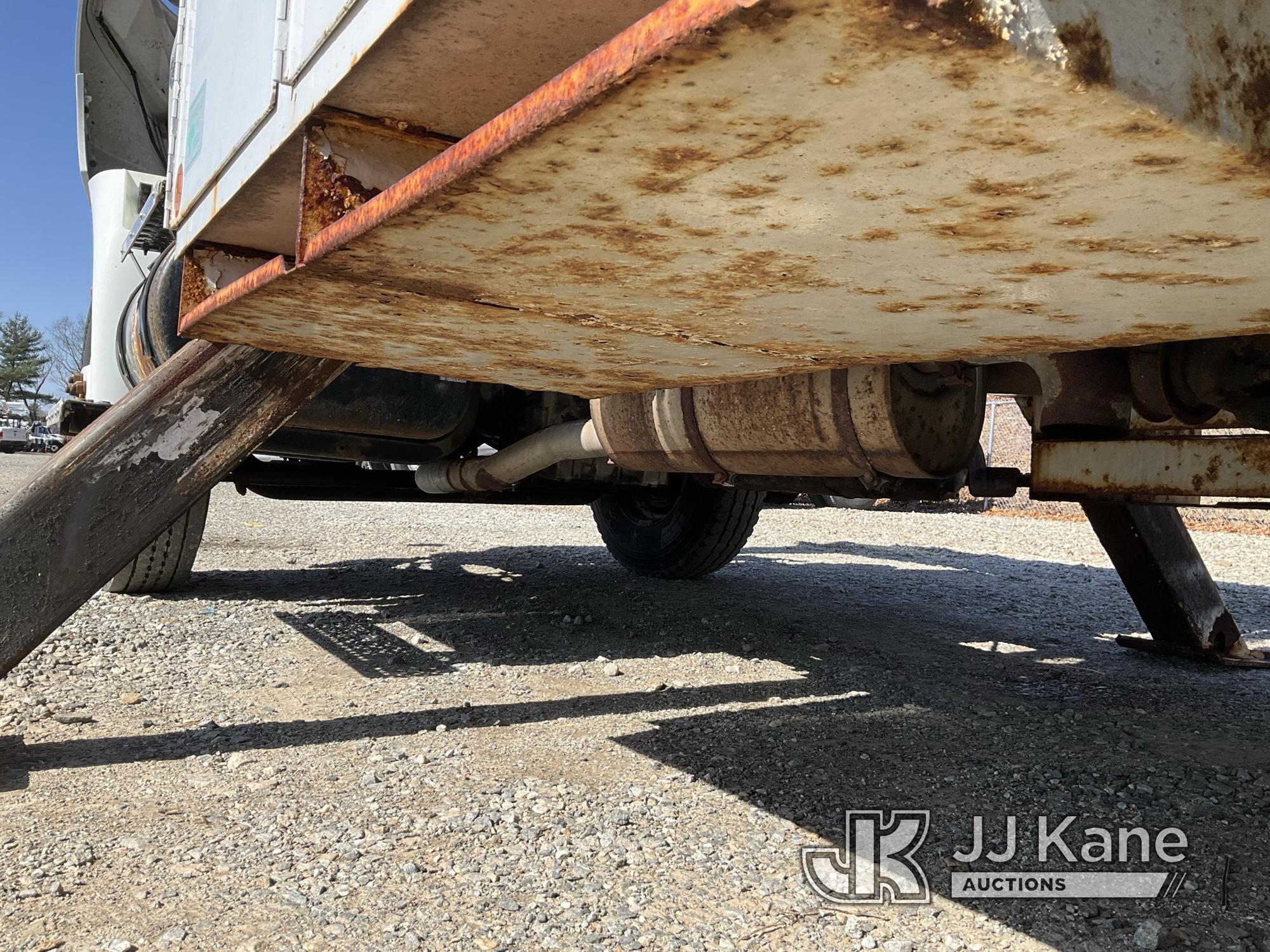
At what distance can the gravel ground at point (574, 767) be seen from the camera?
4.78 feet

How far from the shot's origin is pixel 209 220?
1.93 metres

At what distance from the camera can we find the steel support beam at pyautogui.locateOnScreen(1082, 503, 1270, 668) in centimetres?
334

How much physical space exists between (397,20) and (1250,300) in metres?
1.14

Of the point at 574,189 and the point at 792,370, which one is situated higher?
the point at 574,189

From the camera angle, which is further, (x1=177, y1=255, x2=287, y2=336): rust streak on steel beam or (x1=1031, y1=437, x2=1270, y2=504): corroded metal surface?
(x1=1031, y1=437, x2=1270, y2=504): corroded metal surface

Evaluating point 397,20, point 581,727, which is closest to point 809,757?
point 581,727

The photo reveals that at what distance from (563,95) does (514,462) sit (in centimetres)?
258

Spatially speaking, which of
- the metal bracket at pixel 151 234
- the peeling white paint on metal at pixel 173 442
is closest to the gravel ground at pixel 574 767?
the peeling white paint on metal at pixel 173 442

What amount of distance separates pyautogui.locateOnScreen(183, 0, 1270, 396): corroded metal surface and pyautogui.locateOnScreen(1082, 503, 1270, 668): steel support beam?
2.20 metres

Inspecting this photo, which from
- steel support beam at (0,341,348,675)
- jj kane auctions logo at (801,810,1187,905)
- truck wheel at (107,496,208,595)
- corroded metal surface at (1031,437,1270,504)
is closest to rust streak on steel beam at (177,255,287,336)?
steel support beam at (0,341,348,675)

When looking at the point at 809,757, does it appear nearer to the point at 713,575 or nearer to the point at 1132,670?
the point at 1132,670

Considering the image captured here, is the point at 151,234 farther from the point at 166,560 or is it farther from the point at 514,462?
the point at 514,462

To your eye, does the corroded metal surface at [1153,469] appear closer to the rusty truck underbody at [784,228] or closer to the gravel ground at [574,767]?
the rusty truck underbody at [784,228]

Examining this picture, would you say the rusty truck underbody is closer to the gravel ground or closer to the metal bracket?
the gravel ground
